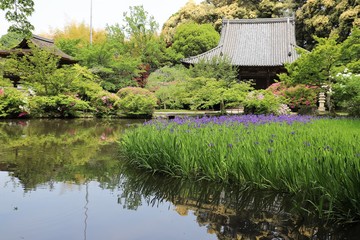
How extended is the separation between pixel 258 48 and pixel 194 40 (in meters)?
7.32

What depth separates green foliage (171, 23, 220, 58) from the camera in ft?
96.4

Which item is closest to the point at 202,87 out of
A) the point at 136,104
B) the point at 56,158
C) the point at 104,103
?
the point at 136,104

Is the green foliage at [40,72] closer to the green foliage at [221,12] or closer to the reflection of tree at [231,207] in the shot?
the reflection of tree at [231,207]

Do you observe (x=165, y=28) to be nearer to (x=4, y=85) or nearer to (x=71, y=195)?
(x=4, y=85)

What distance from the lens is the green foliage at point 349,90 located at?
10.6m

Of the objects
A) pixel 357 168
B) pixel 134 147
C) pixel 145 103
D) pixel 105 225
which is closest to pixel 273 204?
pixel 357 168

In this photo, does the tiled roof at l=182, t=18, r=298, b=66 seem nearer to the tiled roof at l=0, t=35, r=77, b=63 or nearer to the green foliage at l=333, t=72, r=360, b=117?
the tiled roof at l=0, t=35, r=77, b=63

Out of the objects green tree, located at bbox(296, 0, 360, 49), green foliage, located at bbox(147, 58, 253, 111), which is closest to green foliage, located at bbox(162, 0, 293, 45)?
green tree, located at bbox(296, 0, 360, 49)

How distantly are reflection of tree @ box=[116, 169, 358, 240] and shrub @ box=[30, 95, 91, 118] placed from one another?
42.2 ft

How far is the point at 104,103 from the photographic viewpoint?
18.1 meters

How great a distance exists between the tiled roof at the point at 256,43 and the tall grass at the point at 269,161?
1589 centimetres

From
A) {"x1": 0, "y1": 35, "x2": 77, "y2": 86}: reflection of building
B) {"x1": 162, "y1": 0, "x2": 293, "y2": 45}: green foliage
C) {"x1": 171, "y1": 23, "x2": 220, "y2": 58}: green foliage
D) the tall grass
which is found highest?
{"x1": 162, "y1": 0, "x2": 293, "y2": 45}: green foliage

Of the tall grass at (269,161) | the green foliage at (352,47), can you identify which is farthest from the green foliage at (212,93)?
the tall grass at (269,161)

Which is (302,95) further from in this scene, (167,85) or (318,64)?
(167,85)
